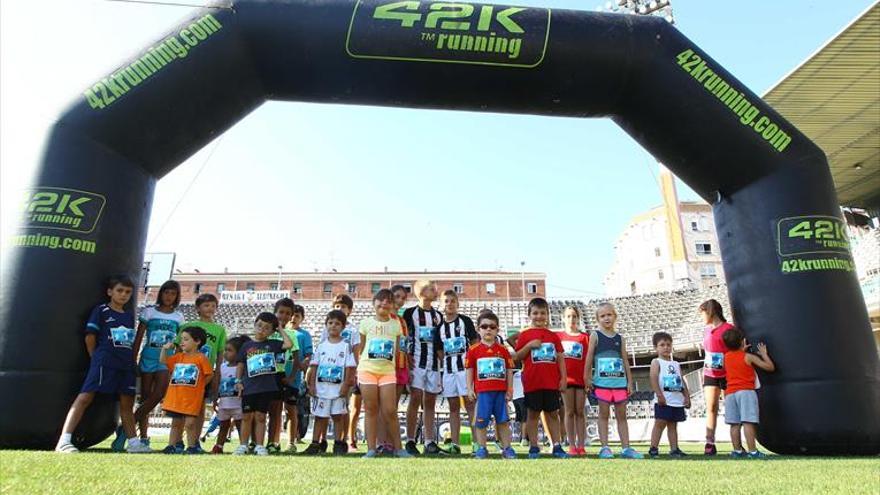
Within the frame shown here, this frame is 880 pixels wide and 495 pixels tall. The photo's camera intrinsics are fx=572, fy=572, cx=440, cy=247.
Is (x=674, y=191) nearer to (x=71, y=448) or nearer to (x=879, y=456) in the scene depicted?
(x=879, y=456)

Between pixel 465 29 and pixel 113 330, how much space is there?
438 cm

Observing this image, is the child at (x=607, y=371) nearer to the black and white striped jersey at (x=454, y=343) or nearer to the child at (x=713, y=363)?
the child at (x=713, y=363)

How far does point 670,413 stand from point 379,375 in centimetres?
320

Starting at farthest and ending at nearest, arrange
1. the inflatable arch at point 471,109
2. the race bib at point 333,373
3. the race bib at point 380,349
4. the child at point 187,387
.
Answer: the race bib at point 333,373, the child at point 187,387, the race bib at point 380,349, the inflatable arch at point 471,109

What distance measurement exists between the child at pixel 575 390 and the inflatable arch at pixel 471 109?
5.56ft

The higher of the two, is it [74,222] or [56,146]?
[56,146]

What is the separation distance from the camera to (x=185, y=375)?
556cm

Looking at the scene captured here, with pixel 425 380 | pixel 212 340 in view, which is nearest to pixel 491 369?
pixel 425 380

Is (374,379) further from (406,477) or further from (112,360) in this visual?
(112,360)

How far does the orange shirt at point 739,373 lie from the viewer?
5.62 metres

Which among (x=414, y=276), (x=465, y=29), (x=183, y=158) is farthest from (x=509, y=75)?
(x=414, y=276)

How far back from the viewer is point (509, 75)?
5965mm

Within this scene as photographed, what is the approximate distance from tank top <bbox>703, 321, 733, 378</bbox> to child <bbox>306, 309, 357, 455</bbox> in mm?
3845

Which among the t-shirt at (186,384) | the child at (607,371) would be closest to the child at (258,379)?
the t-shirt at (186,384)
